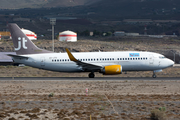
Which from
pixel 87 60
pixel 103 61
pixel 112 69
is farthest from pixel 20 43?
pixel 112 69

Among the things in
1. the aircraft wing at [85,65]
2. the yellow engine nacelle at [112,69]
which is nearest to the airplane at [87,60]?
the aircraft wing at [85,65]

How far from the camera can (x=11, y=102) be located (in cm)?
2214

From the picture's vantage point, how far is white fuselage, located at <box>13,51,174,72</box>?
128 feet

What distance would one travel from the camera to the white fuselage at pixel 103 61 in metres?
38.9

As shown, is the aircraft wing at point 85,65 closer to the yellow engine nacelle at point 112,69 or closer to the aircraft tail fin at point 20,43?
the yellow engine nacelle at point 112,69

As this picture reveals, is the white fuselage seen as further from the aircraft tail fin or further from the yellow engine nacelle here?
the yellow engine nacelle

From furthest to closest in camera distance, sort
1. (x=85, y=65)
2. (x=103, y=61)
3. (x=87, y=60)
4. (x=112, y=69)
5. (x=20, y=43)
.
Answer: (x=20, y=43) → (x=87, y=60) → (x=103, y=61) → (x=85, y=65) → (x=112, y=69)

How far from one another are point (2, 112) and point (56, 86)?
507 inches

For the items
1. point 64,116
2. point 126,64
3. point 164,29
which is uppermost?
point 164,29

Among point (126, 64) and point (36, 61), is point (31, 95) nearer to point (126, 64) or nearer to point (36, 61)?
point (36, 61)

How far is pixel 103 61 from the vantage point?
39.0 meters

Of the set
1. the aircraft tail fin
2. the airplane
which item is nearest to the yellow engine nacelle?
the airplane

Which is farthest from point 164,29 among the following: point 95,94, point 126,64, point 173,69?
point 95,94

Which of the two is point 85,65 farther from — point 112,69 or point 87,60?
point 112,69
